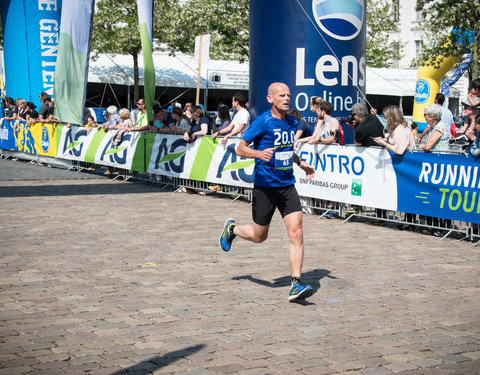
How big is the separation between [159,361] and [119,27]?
34377mm

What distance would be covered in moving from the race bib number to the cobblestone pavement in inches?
49.0

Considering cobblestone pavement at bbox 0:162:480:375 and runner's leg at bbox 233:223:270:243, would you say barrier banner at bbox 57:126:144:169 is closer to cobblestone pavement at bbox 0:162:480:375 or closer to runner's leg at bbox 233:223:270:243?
cobblestone pavement at bbox 0:162:480:375

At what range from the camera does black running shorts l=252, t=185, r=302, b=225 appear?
Result: 22.6ft

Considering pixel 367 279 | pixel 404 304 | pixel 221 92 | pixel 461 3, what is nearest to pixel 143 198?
pixel 367 279

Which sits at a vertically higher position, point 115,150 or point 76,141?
point 76,141

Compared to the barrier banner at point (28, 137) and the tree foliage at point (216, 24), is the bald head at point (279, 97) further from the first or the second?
the tree foliage at point (216, 24)

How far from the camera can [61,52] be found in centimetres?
1831

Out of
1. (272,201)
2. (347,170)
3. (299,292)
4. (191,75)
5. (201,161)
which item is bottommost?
(299,292)

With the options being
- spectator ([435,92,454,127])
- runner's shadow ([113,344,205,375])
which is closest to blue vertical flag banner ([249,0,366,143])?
spectator ([435,92,454,127])

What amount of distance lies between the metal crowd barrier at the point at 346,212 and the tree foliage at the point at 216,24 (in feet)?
68.9

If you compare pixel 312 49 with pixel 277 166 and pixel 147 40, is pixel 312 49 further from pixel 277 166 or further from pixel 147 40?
pixel 277 166

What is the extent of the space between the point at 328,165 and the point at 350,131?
2.59 m

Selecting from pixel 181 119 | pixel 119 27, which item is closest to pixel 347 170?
pixel 181 119

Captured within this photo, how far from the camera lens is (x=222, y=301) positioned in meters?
6.53
